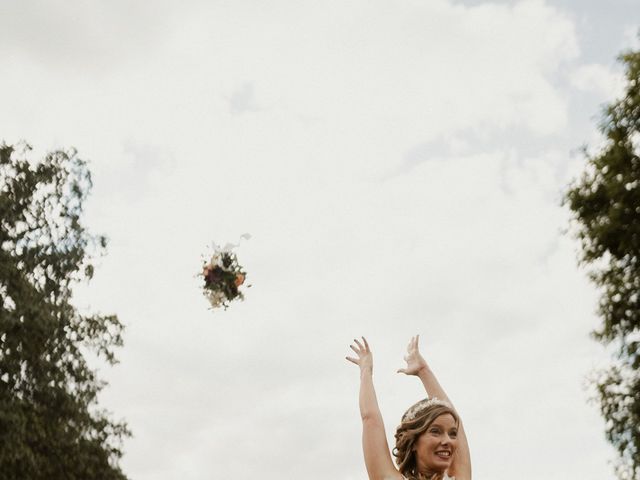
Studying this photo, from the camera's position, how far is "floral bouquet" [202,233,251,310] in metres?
12.6

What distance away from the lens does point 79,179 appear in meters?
31.4

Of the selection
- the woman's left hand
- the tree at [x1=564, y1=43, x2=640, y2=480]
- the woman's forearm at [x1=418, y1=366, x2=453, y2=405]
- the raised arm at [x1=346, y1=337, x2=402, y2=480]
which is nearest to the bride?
the raised arm at [x1=346, y1=337, x2=402, y2=480]

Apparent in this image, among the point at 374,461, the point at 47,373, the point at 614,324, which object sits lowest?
the point at 374,461

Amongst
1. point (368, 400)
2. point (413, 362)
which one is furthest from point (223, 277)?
point (368, 400)

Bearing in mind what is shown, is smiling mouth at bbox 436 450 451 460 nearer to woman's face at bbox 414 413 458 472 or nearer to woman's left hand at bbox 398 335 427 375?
woman's face at bbox 414 413 458 472

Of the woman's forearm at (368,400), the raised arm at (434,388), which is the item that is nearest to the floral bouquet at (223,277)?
the raised arm at (434,388)

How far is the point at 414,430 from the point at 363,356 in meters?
0.76

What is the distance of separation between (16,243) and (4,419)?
6536mm

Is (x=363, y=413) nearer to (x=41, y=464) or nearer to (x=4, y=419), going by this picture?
(x=4, y=419)

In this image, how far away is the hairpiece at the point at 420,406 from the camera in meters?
4.99

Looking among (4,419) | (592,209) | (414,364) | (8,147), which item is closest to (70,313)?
(4,419)

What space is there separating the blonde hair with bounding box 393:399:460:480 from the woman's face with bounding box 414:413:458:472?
27 mm

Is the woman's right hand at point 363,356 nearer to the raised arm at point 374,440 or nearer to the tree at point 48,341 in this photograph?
the raised arm at point 374,440

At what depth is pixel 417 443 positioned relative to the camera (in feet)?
16.3
